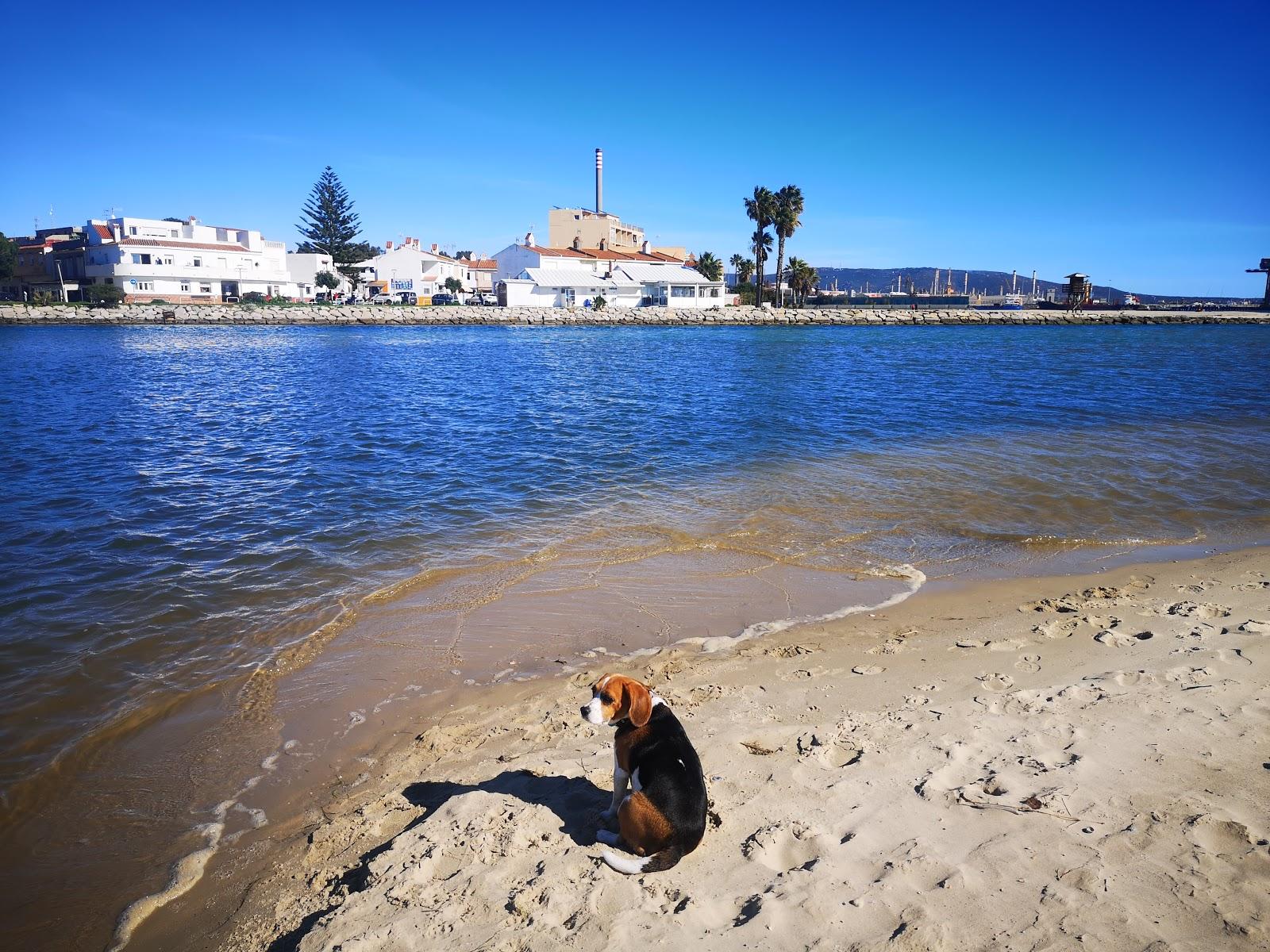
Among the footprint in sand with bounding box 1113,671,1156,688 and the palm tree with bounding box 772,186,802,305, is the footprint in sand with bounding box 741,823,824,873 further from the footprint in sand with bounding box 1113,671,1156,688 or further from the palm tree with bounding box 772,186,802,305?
the palm tree with bounding box 772,186,802,305

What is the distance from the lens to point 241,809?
4.11 m

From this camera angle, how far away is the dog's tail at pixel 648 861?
3092 mm

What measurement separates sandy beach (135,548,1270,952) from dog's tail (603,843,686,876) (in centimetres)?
5

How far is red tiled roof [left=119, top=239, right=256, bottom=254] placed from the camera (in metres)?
66.2

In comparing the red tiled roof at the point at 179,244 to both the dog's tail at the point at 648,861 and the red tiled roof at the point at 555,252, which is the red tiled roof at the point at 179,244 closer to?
the red tiled roof at the point at 555,252

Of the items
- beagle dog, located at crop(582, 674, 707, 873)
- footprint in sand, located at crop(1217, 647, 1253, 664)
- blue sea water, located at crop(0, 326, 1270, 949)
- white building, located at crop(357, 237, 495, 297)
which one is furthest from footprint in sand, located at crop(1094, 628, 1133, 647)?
white building, located at crop(357, 237, 495, 297)

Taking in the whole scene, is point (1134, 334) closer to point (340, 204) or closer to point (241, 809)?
point (241, 809)

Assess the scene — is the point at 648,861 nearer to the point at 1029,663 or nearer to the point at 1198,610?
the point at 1029,663

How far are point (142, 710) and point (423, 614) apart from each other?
2277mm

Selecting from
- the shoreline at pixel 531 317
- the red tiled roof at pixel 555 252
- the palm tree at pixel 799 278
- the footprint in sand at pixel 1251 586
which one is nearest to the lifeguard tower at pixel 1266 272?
the shoreline at pixel 531 317

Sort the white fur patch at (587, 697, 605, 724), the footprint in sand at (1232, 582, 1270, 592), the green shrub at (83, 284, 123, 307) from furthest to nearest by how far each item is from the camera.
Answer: the green shrub at (83, 284, 123, 307), the footprint in sand at (1232, 582, 1270, 592), the white fur patch at (587, 697, 605, 724)

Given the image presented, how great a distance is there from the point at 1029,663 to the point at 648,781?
3527mm

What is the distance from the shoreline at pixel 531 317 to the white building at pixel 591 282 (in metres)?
2.69

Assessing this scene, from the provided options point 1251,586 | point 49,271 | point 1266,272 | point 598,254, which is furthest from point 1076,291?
point 49,271
